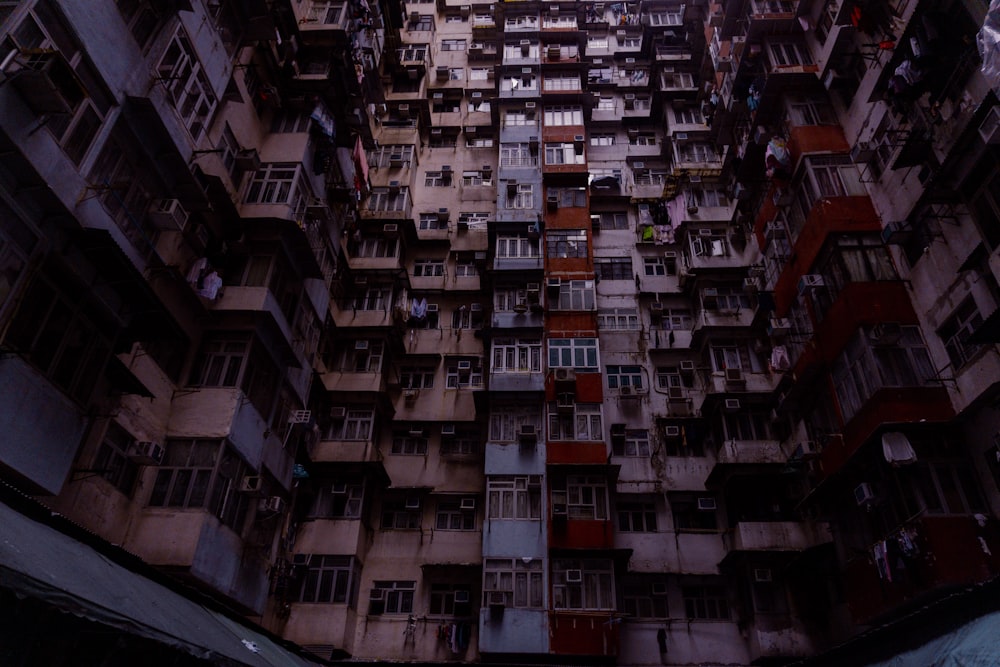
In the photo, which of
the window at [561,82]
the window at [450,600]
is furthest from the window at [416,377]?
the window at [561,82]

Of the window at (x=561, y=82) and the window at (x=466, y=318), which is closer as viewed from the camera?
the window at (x=466, y=318)

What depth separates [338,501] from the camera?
2269 cm

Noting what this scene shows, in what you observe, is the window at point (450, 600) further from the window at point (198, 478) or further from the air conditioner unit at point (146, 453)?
the air conditioner unit at point (146, 453)

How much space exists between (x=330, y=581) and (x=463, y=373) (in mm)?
9268

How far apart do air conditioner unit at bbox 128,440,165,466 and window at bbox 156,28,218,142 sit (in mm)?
8070

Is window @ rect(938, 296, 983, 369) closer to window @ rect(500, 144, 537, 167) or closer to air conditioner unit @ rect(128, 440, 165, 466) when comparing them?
window @ rect(500, 144, 537, 167)

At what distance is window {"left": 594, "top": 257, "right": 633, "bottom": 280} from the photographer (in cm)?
2847

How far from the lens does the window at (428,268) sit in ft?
94.0

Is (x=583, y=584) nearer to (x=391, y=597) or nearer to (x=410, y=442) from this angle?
(x=391, y=597)

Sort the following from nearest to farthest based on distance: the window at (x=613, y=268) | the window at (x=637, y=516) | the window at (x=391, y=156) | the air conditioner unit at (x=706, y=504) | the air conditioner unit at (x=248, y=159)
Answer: the air conditioner unit at (x=248, y=159), the air conditioner unit at (x=706, y=504), the window at (x=637, y=516), the window at (x=613, y=268), the window at (x=391, y=156)

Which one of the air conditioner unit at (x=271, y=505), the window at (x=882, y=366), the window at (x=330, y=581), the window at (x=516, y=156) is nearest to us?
the window at (x=882, y=366)

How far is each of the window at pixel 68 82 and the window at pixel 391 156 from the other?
17342mm

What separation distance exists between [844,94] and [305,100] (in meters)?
19.0

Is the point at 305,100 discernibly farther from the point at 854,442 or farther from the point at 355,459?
the point at 854,442
